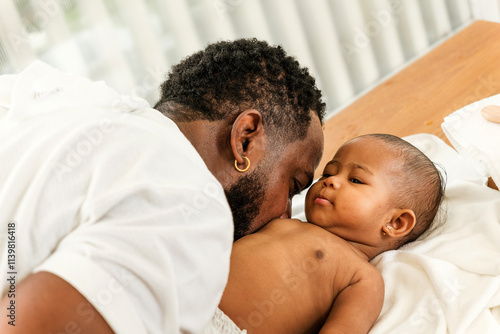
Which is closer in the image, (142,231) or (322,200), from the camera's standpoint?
(142,231)

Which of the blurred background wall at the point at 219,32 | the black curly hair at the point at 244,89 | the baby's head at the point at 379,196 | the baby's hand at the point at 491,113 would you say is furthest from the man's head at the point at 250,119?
the blurred background wall at the point at 219,32

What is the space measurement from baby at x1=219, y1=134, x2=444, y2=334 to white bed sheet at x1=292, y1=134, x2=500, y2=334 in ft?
0.18

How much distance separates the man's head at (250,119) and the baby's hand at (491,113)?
1.96 feet

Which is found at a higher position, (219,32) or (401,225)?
(219,32)

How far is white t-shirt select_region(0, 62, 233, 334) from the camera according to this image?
30.3 inches

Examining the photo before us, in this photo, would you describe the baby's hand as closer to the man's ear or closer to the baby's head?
the baby's head

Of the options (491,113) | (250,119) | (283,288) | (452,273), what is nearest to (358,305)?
(283,288)

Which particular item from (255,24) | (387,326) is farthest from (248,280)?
(255,24)

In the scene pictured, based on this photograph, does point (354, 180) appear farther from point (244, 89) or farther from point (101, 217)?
point (101, 217)

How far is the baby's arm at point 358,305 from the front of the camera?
1.17 metres

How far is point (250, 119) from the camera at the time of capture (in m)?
1.22

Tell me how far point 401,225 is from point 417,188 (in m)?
0.11

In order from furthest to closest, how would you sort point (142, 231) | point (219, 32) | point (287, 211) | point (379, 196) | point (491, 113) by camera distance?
1. point (219, 32)
2. point (491, 113)
3. point (287, 211)
4. point (379, 196)
5. point (142, 231)

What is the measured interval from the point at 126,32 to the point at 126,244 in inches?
62.5
